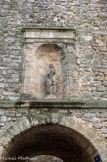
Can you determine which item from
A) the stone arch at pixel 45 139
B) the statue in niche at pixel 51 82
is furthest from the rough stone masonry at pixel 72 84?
the statue in niche at pixel 51 82

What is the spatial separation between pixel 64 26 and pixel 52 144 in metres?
3.34

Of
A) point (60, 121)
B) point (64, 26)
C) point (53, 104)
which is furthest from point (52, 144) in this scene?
point (64, 26)

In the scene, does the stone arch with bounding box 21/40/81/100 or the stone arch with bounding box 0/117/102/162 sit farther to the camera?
the stone arch with bounding box 21/40/81/100

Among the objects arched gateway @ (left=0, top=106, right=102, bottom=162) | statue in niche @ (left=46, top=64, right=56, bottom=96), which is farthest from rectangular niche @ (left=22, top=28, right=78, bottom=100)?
arched gateway @ (left=0, top=106, right=102, bottom=162)

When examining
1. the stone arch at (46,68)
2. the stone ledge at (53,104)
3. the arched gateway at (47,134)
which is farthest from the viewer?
the stone arch at (46,68)

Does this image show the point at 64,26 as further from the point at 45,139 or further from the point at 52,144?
the point at 52,144

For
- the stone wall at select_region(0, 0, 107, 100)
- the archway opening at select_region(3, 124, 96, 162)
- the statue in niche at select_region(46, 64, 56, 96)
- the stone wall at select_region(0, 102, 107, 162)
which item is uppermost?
the stone wall at select_region(0, 0, 107, 100)

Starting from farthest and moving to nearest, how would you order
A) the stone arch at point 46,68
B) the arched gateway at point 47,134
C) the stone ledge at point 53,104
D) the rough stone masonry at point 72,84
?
1. the stone arch at point 46,68
2. the stone ledge at point 53,104
3. the rough stone masonry at point 72,84
4. the arched gateway at point 47,134

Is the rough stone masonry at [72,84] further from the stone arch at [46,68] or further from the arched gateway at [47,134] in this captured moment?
the stone arch at [46,68]

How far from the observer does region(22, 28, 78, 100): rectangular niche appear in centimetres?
519

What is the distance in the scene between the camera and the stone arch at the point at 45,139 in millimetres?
4557

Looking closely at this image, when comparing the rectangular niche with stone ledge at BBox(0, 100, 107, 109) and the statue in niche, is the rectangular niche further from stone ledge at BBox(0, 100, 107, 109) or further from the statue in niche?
stone ledge at BBox(0, 100, 107, 109)

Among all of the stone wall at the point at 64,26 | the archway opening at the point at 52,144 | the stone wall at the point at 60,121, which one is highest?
the stone wall at the point at 64,26

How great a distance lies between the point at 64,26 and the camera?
5.99 meters
